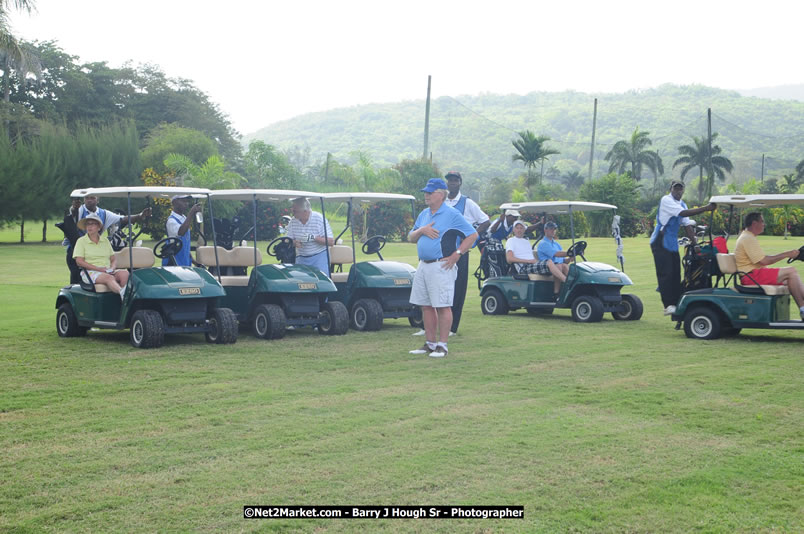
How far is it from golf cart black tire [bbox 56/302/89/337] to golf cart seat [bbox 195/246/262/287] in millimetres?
1627

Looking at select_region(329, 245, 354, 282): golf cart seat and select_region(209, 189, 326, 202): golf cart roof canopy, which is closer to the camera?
select_region(209, 189, 326, 202): golf cart roof canopy

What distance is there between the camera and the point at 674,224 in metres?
11.9

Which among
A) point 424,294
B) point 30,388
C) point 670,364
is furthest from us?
point 424,294

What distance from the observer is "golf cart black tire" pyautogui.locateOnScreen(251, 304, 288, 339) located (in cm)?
1057

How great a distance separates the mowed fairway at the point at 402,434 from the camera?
4367 millimetres

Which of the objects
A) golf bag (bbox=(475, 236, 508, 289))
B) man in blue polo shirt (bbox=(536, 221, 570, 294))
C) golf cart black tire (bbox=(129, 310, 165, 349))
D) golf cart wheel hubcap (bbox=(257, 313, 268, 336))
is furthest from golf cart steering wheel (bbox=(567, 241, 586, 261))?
golf cart black tire (bbox=(129, 310, 165, 349))

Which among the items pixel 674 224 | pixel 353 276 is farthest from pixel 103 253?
pixel 674 224

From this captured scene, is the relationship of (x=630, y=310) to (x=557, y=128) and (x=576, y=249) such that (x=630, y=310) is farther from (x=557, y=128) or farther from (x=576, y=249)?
(x=557, y=128)

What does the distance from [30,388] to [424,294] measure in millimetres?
3970

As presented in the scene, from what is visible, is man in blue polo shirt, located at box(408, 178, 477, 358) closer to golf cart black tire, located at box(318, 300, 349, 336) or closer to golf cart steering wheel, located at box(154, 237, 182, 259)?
golf cart black tire, located at box(318, 300, 349, 336)

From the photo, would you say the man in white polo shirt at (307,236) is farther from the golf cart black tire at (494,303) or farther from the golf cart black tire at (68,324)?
the golf cart black tire at (494,303)

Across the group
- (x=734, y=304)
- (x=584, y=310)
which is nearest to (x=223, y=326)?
(x=584, y=310)

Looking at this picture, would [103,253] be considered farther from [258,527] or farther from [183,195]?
[258,527]

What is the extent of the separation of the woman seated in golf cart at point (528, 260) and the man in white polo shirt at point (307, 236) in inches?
127
